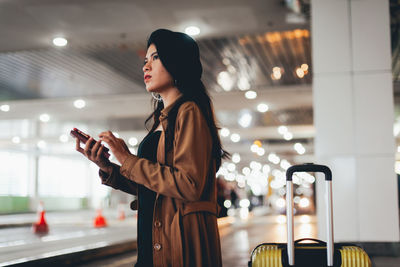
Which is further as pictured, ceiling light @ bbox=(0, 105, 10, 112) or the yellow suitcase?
ceiling light @ bbox=(0, 105, 10, 112)

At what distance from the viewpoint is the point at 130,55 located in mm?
12742

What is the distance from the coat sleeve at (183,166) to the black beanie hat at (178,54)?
0.18 metres

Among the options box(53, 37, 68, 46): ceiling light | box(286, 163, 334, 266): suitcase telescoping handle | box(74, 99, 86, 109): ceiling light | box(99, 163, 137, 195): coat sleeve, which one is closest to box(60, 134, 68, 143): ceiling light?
box(74, 99, 86, 109): ceiling light

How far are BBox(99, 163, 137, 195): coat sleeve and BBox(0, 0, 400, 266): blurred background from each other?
35 centimetres

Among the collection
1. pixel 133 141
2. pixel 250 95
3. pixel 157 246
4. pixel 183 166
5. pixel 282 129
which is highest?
pixel 250 95

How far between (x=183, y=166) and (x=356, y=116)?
577 cm

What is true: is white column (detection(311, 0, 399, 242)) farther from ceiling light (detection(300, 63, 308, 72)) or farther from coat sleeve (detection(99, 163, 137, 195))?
ceiling light (detection(300, 63, 308, 72))

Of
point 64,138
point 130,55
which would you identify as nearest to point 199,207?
point 130,55

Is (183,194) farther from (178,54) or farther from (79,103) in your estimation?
(79,103)

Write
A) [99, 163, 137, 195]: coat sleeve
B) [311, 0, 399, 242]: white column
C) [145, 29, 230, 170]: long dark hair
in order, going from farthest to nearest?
1. [311, 0, 399, 242]: white column
2. [99, 163, 137, 195]: coat sleeve
3. [145, 29, 230, 170]: long dark hair

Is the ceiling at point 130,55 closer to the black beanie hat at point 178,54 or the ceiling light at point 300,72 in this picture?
the ceiling light at point 300,72

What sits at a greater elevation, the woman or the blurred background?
the blurred background

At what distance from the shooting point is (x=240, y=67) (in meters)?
13.7

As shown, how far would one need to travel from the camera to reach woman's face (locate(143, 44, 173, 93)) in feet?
5.51
